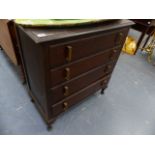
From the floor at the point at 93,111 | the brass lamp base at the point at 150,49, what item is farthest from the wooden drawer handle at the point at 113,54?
the brass lamp base at the point at 150,49

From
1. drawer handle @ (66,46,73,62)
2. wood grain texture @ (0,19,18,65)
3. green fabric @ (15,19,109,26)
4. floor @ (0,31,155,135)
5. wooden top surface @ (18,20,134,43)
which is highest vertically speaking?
green fabric @ (15,19,109,26)

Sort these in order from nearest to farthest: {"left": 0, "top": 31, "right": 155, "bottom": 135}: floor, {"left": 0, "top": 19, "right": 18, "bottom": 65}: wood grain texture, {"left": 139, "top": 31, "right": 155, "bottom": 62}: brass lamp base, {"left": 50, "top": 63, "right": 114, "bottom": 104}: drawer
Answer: {"left": 50, "top": 63, "right": 114, "bottom": 104}: drawer, {"left": 0, "top": 19, "right": 18, "bottom": 65}: wood grain texture, {"left": 0, "top": 31, "right": 155, "bottom": 135}: floor, {"left": 139, "top": 31, "right": 155, "bottom": 62}: brass lamp base

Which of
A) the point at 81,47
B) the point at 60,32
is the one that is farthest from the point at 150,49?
the point at 60,32

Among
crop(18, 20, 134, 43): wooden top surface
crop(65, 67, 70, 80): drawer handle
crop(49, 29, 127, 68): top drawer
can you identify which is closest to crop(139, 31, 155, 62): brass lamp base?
crop(49, 29, 127, 68): top drawer

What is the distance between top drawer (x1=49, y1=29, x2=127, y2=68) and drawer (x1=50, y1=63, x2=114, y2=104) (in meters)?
0.22

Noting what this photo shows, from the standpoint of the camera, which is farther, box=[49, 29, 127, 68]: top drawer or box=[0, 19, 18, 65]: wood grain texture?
box=[0, 19, 18, 65]: wood grain texture

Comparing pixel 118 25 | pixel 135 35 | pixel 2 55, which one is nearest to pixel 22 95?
pixel 2 55

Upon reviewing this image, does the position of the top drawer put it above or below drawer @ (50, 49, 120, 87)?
above

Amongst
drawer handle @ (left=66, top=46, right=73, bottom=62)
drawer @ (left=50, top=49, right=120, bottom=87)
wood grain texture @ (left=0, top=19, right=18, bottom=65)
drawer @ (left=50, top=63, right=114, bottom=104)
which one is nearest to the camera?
drawer handle @ (left=66, top=46, right=73, bottom=62)

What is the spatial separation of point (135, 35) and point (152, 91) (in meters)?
1.85

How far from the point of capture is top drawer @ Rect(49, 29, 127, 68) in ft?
2.44

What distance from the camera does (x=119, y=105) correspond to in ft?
5.19

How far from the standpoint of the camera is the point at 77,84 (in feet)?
3.64

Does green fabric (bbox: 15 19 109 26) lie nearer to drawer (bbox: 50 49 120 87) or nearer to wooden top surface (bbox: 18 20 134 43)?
wooden top surface (bbox: 18 20 134 43)
